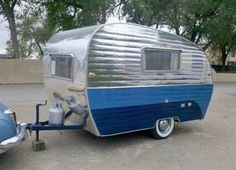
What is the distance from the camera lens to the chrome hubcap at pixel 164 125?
646 centimetres

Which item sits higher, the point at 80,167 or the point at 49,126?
the point at 49,126

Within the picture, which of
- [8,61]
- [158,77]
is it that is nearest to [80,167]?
[158,77]

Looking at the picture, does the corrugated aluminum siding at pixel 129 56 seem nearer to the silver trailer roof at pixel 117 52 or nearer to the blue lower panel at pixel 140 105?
the silver trailer roof at pixel 117 52

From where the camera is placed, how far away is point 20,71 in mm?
17094

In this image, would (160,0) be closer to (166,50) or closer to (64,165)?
(166,50)

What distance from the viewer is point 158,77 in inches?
238

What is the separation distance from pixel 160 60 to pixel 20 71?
41.4 feet

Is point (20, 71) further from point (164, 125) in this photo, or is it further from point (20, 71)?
point (164, 125)

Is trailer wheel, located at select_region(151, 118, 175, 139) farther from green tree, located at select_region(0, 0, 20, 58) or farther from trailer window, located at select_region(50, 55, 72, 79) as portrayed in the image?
green tree, located at select_region(0, 0, 20, 58)

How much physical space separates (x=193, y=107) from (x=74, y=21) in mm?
17358

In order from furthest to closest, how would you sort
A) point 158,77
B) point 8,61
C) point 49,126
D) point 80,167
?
point 8,61
point 158,77
point 49,126
point 80,167

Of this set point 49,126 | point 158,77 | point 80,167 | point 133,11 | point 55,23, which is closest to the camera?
point 80,167

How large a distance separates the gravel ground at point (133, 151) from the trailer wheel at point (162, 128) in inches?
4.9

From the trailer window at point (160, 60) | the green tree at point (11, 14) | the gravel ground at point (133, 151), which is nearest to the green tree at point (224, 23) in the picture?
the green tree at point (11, 14)
